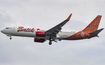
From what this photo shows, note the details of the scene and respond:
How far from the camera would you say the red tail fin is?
63969 millimetres

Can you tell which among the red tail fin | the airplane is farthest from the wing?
the red tail fin

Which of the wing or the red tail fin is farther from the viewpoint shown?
the red tail fin

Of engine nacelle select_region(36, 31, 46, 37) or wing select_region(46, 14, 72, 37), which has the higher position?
wing select_region(46, 14, 72, 37)

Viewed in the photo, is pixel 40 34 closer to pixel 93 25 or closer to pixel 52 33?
pixel 52 33

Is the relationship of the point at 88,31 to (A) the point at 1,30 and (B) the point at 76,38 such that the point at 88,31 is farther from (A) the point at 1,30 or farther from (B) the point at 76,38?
(A) the point at 1,30

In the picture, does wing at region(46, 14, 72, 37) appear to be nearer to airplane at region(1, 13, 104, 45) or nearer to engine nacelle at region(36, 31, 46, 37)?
airplane at region(1, 13, 104, 45)

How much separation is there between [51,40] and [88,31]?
39.1 ft

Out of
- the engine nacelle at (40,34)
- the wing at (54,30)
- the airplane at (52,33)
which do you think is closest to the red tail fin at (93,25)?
the airplane at (52,33)

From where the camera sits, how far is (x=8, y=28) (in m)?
58.8

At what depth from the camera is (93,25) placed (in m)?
64.9

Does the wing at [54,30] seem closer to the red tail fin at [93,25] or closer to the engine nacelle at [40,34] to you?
the engine nacelle at [40,34]

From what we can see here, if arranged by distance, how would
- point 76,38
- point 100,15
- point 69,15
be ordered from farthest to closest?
point 100,15 → point 76,38 → point 69,15

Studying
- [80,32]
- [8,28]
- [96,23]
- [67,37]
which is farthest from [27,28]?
[96,23]

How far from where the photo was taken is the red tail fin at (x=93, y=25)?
6397cm
